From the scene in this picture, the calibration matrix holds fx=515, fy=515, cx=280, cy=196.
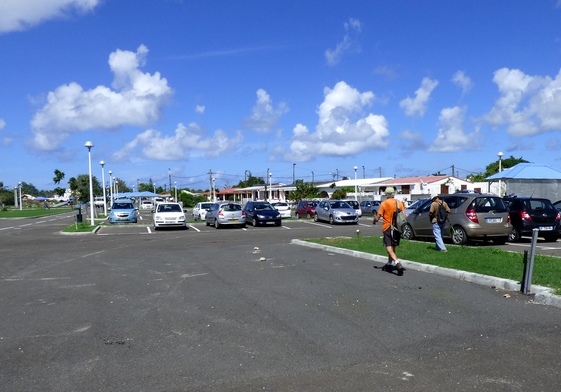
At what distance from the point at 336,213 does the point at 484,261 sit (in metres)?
20.2

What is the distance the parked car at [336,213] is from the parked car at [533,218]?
1411cm

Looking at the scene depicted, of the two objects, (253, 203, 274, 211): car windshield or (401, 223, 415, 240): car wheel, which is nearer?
(401, 223, 415, 240): car wheel

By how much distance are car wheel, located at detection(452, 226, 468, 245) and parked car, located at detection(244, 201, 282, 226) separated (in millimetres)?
14881

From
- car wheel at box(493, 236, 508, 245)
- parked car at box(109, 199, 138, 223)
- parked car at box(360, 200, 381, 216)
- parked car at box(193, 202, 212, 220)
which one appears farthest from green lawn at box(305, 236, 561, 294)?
parked car at box(360, 200, 381, 216)

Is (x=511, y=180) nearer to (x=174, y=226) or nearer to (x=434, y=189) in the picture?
(x=174, y=226)

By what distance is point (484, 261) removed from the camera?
35.6ft

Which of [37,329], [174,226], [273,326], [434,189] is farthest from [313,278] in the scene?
[434,189]

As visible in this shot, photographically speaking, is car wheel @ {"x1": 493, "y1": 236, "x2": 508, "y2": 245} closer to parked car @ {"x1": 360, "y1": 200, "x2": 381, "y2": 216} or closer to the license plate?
the license plate

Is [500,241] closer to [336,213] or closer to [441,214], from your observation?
[441,214]

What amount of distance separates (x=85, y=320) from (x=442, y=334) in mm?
4749

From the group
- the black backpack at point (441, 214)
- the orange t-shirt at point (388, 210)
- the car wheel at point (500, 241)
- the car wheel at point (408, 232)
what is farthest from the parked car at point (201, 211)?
the orange t-shirt at point (388, 210)

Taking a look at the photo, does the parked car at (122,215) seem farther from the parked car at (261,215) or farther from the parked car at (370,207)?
the parked car at (370,207)

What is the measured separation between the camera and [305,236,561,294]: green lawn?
9.16 m

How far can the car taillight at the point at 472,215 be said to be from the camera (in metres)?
15.1
